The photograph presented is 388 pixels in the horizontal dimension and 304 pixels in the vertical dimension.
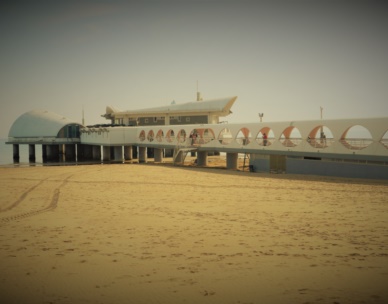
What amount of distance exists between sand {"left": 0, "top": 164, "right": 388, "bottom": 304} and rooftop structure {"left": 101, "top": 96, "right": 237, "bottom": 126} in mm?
33698

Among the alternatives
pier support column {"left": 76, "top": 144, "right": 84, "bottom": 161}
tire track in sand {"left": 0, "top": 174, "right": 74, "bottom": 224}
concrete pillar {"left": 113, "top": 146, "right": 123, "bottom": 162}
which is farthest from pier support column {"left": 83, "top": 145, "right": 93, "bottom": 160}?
tire track in sand {"left": 0, "top": 174, "right": 74, "bottom": 224}

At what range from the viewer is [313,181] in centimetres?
2023

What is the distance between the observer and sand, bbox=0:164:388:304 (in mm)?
6320

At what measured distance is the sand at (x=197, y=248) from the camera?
20.7 feet

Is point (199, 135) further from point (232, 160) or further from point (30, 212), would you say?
point (30, 212)

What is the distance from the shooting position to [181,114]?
51906 millimetres

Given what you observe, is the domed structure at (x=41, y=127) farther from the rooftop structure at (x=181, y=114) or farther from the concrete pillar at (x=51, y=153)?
the rooftop structure at (x=181, y=114)

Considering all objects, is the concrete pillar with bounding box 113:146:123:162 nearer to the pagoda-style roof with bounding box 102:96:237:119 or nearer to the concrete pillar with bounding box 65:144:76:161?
the pagoda-style roof with bounding box 102:96:237:119

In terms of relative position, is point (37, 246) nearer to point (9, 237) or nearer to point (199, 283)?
point (9, 237)

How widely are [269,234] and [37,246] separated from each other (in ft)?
21.0

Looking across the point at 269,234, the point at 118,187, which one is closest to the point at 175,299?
the point at 269,234

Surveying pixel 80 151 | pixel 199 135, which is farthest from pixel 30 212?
pixel 80 151

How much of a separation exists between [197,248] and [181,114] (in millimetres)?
44115

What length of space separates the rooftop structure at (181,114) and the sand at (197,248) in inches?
1327
